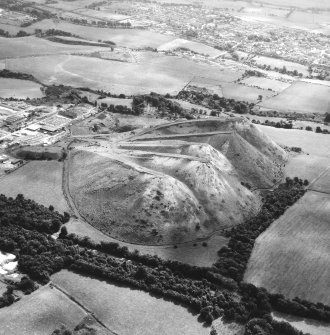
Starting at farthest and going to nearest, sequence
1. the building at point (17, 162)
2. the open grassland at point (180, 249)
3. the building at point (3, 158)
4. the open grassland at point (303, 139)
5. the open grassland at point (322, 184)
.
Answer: the open grassland at point (303, 139), the building at point (3, 158), the building at point (17, 162), the open grassland at point (322, 184), the open grassland at point (180, 249)

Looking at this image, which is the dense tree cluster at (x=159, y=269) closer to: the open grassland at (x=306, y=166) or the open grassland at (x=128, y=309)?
the open grassland at (x=128, y=309)

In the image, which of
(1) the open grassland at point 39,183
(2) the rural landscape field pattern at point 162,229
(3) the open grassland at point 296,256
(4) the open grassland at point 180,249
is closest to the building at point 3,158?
(2) the rural landscape field pattern at point 162,229

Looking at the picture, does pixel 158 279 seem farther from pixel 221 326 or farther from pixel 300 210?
pixel 300 210

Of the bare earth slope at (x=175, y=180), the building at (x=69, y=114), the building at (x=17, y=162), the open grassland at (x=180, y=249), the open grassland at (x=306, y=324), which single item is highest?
the bare earth slope at (x=175, y=180)

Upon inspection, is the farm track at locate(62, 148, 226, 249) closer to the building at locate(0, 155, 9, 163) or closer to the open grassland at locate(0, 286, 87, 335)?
the building at locate(0, 155, 9, 163)

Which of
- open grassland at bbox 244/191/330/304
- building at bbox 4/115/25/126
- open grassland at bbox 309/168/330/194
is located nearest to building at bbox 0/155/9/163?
building at bbox 4/115/25/126

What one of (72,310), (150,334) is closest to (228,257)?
(150,334)

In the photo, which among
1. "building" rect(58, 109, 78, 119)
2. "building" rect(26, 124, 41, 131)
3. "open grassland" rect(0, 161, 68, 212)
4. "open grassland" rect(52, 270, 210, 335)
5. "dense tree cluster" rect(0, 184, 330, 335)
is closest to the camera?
"open grassland" rect(52, 270, 210, 335)
